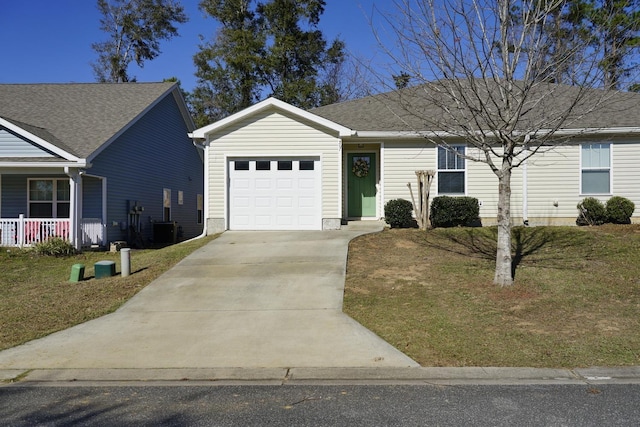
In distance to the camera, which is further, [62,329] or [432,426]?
[62,329]

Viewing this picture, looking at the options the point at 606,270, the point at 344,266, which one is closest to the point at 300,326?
the point at 344,266

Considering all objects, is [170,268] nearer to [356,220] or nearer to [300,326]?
[300,326]

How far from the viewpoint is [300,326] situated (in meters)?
8.05

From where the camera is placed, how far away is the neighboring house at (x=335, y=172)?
53.6 feet

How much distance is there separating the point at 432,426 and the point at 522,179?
1344cm

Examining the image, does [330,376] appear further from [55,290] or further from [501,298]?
[55,290]

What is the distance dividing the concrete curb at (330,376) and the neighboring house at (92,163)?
1080 centimetres

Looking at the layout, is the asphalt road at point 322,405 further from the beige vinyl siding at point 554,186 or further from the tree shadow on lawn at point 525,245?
the beige vinyl siding at point 554,186

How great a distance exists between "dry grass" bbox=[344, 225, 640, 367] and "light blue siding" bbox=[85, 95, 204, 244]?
386 inches

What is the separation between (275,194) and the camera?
54.5ft

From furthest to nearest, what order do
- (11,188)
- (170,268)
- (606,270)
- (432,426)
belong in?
1. (11,188)
2. (170,268)
3. (606,270)
4. (432,426)

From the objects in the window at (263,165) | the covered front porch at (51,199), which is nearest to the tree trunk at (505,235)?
the window at (263,165)

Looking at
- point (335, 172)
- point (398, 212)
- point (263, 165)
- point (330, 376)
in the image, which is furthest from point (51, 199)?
point (330, 376)

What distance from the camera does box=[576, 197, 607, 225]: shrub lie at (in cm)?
1569
